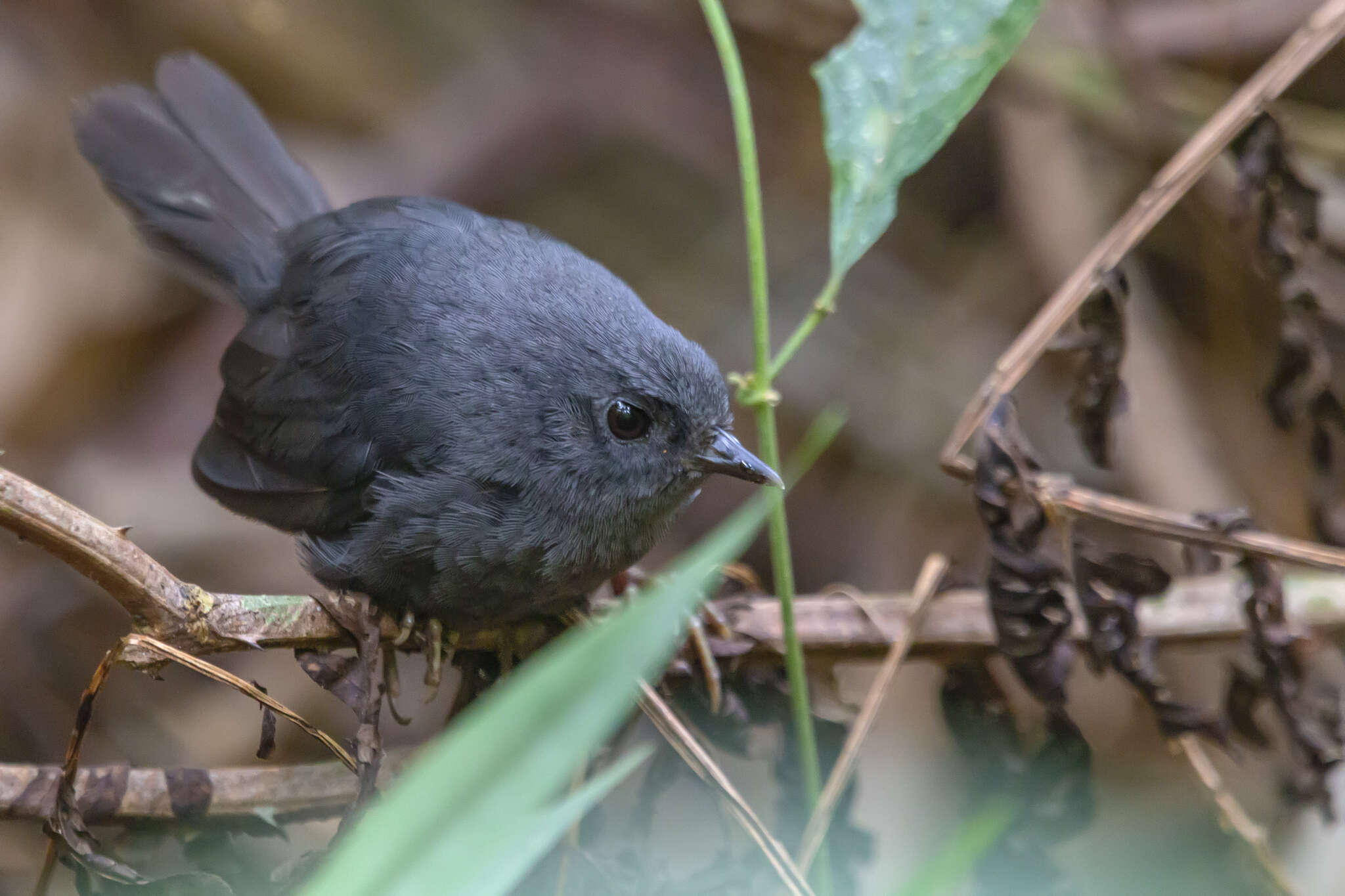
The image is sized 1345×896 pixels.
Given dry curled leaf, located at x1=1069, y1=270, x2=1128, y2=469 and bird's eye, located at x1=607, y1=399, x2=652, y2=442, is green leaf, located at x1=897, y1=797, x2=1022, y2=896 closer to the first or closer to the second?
bird's eye, located at x1=607, y1=399, x2=652, y2=442

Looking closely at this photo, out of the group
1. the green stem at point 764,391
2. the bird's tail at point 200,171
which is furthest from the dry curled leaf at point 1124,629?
the bird's tail at point 200,171

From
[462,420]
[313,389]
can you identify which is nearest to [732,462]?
[462,420]

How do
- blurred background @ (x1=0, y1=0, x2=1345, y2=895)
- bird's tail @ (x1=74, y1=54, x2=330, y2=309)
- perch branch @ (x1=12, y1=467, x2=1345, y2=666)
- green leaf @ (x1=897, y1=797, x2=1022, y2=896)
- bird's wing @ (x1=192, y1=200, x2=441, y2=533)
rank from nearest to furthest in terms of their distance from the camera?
1. green leaf @ (x1=897, y1=797, x2=1022, y2=896)
2. perch branch @ (x1=12, y1=467, x2=1345, y2=666)
3. bird's wing @ (x1=192, y1=200, x2=441, y2=533)
4. bird's tail @ (x1=74, y1=54, x2=330, y2=309)
5. blurred background @ (x1=0, y1=0, x2=1345, y2=895)

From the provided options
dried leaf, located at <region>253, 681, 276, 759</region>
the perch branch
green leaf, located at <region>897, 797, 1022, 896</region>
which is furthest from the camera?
dried leaf, located at <region>253, 681, 276, 759</region>

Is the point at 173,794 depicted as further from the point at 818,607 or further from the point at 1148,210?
the point at 1148,210

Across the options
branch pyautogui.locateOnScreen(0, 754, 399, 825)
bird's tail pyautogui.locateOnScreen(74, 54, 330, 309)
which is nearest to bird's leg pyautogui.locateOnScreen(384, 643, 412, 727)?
branch pyautogui.locateOnScreen(0, 754, 399, 825)

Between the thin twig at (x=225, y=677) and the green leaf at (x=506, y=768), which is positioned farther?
the thin twig at (x=225, y=677)

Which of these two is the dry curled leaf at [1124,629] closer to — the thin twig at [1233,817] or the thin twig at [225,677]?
the thin twig at [1233,817]
